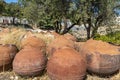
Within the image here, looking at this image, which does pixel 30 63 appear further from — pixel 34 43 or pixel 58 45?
pixel 34 43

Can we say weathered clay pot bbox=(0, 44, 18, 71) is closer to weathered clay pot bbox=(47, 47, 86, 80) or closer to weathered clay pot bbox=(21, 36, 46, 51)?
weathered clay pot bbox=(21, 36, 46, 51)

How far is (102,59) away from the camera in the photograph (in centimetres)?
774

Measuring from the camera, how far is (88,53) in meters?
7.93

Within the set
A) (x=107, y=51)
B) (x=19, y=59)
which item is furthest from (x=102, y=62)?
(x=19, y=59)

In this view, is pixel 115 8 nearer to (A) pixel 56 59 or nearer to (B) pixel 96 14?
(B) pixel 96 14

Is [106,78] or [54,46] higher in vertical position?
[54,46]

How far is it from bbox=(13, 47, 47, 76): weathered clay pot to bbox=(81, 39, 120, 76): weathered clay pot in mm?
1355

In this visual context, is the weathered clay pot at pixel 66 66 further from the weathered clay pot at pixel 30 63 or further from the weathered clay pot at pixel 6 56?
the weathered clay pot at pixel 6 56

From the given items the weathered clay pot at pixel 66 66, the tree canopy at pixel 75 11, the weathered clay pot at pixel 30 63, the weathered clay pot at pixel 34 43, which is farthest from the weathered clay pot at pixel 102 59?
the tree canopy at pixel 75 11

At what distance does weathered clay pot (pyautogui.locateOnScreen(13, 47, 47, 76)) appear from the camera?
7.61 meters

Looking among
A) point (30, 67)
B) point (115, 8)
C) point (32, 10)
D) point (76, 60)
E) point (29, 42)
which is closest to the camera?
point (76, 60)

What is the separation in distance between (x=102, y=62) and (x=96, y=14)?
14.8 metres

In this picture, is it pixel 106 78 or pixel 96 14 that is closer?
pixel 106 78

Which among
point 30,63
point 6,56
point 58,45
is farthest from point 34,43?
point 30,63
